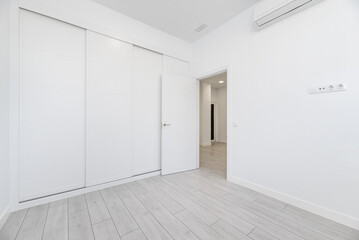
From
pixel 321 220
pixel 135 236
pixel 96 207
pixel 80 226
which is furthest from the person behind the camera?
pixel 96 207

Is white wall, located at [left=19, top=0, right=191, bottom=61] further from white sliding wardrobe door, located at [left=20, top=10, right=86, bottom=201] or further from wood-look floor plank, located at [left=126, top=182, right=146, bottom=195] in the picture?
wood-look floor plank, located at [left=126, top=182, right=146, bottom=195]

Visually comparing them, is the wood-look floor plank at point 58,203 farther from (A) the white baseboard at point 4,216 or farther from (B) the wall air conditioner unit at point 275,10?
(B) the wall air conditioner unit at point 275,10

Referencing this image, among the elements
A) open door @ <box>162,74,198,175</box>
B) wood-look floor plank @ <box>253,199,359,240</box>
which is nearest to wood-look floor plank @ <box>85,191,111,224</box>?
open door @ <box>162,74,198,175</box>

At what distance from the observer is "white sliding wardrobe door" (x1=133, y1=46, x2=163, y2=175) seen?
2645mm

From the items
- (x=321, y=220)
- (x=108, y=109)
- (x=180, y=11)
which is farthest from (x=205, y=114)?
(x=321, y=220)

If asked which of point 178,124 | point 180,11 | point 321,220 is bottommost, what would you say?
point 321,220

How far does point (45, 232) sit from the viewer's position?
1.36 metres

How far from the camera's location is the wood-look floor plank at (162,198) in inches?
68.6

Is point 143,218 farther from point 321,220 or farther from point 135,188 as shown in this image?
point 321,220

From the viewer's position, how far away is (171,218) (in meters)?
1.56

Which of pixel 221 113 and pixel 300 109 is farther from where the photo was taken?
pixel 221 113

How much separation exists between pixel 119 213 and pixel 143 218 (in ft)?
1.04

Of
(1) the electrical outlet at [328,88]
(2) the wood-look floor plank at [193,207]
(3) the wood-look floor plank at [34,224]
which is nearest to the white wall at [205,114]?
(2) the wood-look floor plank at [193,207]

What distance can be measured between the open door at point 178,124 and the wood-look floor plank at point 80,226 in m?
1.45
